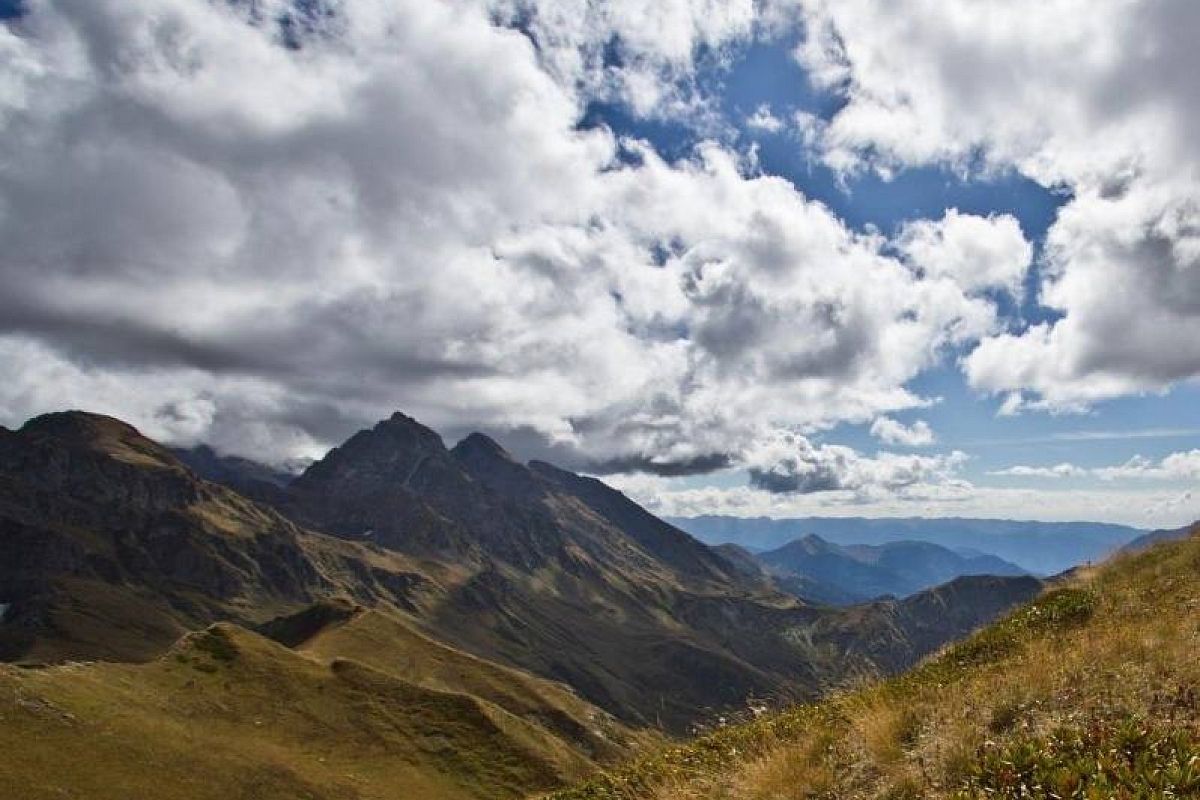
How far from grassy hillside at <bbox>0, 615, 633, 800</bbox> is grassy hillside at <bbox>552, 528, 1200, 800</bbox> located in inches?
3905

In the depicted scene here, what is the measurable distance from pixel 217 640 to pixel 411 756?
4971 centimetres

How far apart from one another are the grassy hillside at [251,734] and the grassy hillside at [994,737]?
325 feet

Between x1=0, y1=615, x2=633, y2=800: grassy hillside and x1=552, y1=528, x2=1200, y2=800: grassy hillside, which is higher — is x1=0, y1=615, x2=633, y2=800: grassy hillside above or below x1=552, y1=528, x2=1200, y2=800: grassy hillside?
below

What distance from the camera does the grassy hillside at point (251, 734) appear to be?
308 feet

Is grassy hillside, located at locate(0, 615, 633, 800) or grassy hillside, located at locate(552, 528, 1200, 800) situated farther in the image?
grassy hillside, located at locate(0, 615, 633, 800)

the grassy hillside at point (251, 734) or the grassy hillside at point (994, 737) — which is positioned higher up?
the grassy hillside at point (994, 737)

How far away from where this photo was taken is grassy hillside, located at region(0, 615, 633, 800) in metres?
94.0

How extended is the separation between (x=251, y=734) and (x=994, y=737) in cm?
13767

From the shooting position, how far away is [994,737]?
998cm

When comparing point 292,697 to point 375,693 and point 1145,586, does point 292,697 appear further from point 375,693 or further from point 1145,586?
point 1145,586

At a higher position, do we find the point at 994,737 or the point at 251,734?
the point at 994,737

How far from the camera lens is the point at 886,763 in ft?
34.1

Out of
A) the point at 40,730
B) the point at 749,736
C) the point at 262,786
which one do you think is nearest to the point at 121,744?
the point at 40,730

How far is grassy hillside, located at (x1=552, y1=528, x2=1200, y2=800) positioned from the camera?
8.12m
